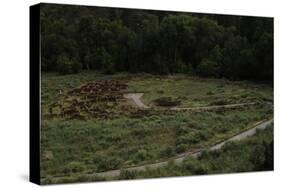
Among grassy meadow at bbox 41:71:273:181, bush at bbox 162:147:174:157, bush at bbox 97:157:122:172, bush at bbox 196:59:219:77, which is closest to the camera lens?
grassy meadow at bbox 41:71:273:181

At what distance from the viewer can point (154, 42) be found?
10867 mm

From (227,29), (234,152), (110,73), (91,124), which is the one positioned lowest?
(234,152)

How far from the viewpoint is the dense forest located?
33.2 feet

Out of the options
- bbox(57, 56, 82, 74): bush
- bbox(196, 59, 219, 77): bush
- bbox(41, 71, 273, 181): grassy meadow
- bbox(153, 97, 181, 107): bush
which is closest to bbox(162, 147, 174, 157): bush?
bbox(41, 71, 273, 181): grassy meadow

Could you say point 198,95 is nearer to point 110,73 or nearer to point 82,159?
point 110,73

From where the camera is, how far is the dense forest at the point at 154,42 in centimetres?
1011

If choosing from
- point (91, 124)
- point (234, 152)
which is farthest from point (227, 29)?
point (91, 124)

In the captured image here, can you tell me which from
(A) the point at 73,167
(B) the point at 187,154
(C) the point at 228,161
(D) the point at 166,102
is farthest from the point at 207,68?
(A) the point at 73,167

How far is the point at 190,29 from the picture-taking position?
1120 cm

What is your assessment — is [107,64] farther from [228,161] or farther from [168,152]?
[228,161]

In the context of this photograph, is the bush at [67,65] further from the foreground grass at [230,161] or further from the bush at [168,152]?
the bush at [168,152]

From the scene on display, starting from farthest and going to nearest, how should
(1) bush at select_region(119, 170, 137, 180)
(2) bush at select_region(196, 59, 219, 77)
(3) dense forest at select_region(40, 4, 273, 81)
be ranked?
1. (2) bush at select_region(196, 59, 219, 77)
2. (1) bush at select_region(119, 170, 137, 180)
3. (3) dense forest at select_region(40, 4, 273, 81)

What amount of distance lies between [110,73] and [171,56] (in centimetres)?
122

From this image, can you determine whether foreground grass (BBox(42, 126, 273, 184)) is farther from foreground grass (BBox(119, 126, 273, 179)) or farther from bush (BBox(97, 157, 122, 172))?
bush (BBox(97, 157, 122, 172))
